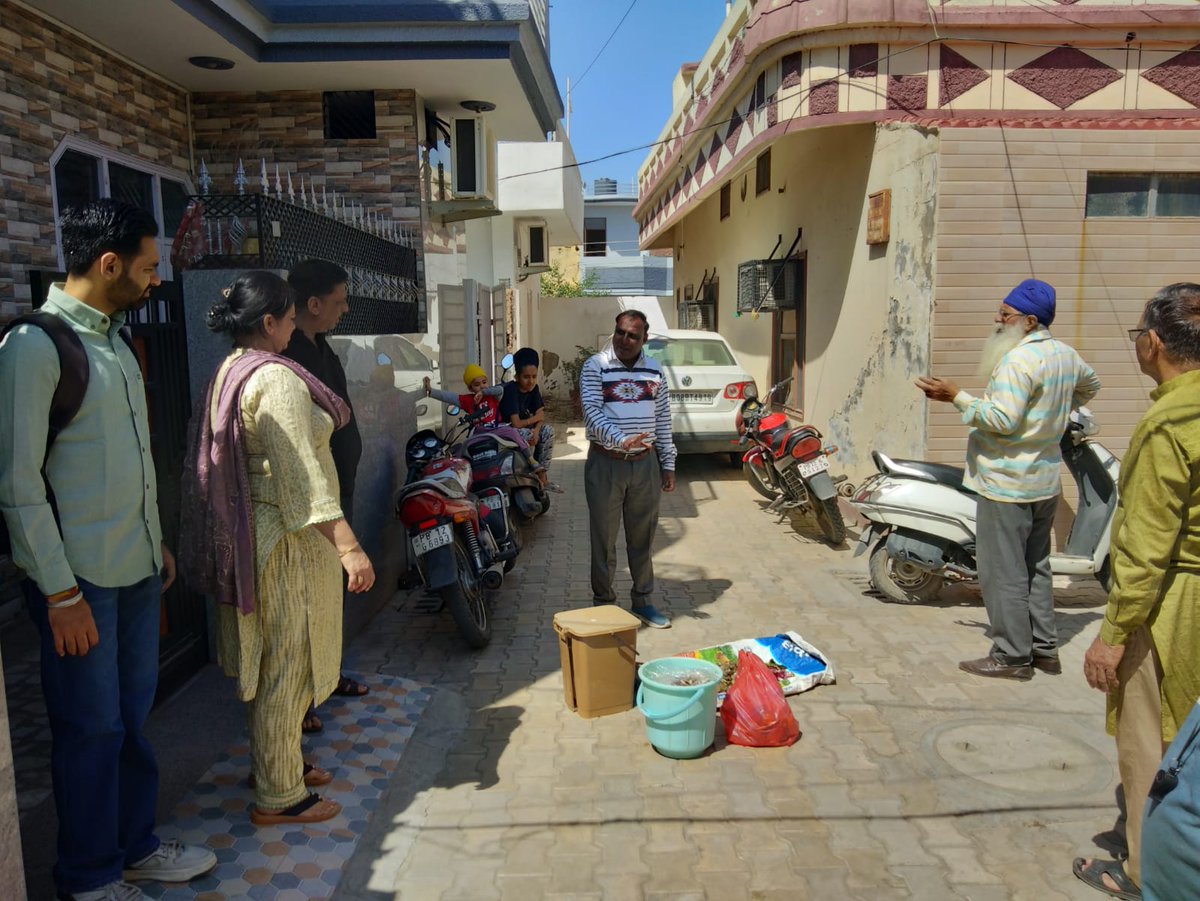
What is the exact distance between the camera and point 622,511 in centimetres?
525

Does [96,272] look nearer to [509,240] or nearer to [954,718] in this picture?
[954,718]

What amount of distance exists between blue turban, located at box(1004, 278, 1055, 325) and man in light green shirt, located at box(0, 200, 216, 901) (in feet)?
12.5

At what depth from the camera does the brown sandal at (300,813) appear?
309 centimetres

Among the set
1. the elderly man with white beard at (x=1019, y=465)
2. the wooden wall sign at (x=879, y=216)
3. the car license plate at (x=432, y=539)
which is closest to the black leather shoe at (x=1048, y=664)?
the elderly man with white beard at (x=1019, y=465)

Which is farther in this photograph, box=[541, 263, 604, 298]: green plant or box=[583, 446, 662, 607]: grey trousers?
box=[541, 263, 604, 298]: green plant

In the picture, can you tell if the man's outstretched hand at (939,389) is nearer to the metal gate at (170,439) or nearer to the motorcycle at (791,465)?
the motorcycle at (791,465)

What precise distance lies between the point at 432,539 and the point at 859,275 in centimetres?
498

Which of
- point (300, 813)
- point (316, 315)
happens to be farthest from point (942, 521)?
point (300, 813)

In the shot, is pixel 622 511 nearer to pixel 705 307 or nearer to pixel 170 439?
pixel 170 439

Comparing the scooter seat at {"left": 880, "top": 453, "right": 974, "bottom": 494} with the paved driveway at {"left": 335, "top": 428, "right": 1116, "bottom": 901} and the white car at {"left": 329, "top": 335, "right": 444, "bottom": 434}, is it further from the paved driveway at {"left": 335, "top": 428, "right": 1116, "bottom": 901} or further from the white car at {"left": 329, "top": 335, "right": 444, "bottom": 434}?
the white car at {"left": 329, "top": 335, "right": 444, "bottom": 434}

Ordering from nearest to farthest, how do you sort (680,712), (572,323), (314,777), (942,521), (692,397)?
(314,777)
(680,712)
(942,521)
(692,397)
(572,323)

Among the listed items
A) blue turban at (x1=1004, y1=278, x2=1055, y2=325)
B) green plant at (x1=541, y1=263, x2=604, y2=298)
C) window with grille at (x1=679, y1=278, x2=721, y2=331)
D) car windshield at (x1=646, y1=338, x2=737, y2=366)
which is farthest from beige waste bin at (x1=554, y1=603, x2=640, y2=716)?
green plant at (x1=541, y1=263, x2=604, y2=298)

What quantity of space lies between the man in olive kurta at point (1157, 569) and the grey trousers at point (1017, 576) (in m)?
1.65

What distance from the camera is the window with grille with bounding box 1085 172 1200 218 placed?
6.46 metres
